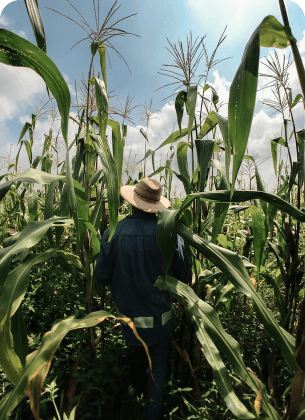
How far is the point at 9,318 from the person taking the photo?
29.9 inches

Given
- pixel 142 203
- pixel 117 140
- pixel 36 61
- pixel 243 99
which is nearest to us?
pixel 243 99

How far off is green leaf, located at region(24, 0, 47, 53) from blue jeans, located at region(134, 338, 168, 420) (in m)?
1.51

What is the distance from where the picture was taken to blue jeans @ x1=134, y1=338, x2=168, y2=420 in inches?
52.0

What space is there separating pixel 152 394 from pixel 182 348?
0.92 ft

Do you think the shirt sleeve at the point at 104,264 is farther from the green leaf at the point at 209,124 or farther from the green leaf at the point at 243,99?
the green leaf at the point at 243,99

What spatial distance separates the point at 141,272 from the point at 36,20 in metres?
1.15

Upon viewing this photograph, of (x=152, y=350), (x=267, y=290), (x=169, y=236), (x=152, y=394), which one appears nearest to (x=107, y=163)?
(x=169, y=236)

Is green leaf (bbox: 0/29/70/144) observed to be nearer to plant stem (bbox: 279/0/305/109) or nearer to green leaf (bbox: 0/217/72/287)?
green leaf (bbox: 0/217/72/287)

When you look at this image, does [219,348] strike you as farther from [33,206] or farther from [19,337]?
[33,206]

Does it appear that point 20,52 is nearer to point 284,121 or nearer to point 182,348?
point 284,121

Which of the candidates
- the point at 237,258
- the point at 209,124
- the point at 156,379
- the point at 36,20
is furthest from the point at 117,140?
the point at 156,379

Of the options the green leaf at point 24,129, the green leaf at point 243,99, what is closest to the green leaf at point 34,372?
the green leaf at point 243,99

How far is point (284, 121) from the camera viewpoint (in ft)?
4.99

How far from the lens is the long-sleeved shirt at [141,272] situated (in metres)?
1.40
